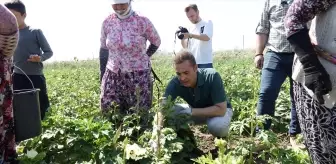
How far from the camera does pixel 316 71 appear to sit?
1.80 metres

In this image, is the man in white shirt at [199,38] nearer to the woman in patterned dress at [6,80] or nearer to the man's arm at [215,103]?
the man's arm at [215,103]

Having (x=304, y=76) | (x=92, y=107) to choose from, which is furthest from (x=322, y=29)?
(x=92, y=107)

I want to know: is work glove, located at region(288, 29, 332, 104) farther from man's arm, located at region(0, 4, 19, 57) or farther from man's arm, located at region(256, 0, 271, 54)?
man's arm, located at region(256, 0, 271, 54)

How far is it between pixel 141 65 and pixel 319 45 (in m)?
2.38

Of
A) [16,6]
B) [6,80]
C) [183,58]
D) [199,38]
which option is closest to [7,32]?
[6,80]

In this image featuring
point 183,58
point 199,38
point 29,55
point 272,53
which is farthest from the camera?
point 199,38

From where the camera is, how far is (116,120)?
3.69 metres

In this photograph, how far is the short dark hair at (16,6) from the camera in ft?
13.1

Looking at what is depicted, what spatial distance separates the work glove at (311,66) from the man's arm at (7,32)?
156cm

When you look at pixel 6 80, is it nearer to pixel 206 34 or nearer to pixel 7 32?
pixel 7 32

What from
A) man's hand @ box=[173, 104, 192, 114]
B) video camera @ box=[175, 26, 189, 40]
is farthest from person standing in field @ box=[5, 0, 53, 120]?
video camera @ box=[175, 26, 189, 40]

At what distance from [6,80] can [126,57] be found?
67.5 inches

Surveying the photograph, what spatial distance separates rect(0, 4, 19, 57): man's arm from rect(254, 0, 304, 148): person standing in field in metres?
2.08

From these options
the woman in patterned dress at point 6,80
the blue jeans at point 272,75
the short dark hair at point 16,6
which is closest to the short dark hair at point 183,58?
the blue jeans at point 272,75
